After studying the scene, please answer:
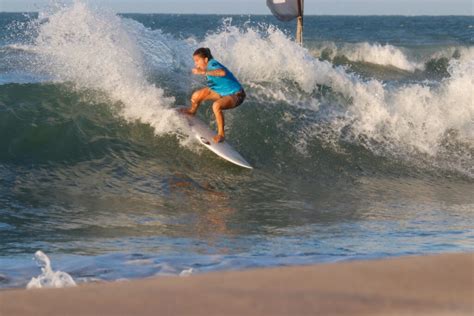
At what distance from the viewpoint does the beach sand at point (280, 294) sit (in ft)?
12.2

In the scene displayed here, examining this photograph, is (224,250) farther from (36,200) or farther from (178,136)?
(178,136)

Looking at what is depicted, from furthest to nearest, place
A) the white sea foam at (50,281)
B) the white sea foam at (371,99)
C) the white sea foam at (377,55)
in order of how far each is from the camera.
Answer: the white sea foam at (377,55) < the white sea foam at (371,99) < the white sea foam at (50,281)

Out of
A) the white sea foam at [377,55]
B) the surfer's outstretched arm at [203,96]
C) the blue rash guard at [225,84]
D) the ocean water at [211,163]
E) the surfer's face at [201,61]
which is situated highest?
the surfer's face at [201,61]

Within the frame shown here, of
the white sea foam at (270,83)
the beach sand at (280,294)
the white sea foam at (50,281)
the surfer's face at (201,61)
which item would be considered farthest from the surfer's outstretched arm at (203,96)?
the beach sand at (280,294)

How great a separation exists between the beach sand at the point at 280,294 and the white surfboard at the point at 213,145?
5.26 metres

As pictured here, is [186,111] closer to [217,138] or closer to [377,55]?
[217,138]

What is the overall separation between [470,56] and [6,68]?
20.0 meters

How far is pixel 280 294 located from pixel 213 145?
5.81 meters

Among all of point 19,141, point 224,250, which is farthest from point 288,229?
point 19,141

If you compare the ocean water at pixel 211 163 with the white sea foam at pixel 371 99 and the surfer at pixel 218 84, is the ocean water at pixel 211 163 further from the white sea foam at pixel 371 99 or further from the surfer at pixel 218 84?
the surfer at pixel 218 84

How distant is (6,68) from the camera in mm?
16797

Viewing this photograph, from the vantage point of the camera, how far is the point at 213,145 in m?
9.69

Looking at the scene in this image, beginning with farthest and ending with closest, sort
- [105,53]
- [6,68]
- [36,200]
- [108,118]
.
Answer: [6,68] < [105,53] < [108,118] < [36,200]

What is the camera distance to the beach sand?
371 cm
